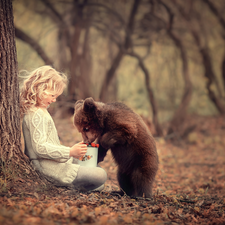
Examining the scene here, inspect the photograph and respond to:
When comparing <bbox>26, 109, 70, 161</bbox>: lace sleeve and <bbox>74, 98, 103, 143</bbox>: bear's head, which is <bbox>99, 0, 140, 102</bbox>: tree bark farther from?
<bbox>26, 109, 70, 161</bbox>: lace sleeve

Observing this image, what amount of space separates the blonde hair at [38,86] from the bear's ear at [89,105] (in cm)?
Result: 68

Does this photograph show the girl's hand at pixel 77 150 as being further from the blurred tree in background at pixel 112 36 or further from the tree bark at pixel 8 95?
the blurred tree in background at pixel 112 36

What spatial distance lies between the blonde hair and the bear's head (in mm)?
768

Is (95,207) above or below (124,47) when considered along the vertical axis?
below

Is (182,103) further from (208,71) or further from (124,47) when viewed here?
(208,71)

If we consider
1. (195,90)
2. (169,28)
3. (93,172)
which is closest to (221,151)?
(169,28)

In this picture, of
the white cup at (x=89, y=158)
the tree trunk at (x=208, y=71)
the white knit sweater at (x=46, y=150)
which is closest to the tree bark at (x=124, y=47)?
the tree trunk at (x=208, y=71)

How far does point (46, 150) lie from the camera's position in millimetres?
3209

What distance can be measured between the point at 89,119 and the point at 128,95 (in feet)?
45.8

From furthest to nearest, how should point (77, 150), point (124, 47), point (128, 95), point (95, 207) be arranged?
point (128, 95) < point (124, 47) < point (77, 150) < point (95, 207)

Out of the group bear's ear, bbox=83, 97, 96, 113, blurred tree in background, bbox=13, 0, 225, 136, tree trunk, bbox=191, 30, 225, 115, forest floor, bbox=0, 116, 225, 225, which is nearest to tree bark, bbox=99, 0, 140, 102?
blurred tree in background, bbox=13, 0, 225, 136

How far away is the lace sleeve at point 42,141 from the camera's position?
10.6 ft

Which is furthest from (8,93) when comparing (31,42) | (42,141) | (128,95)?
(128,95)

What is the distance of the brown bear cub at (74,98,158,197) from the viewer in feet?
13.1
